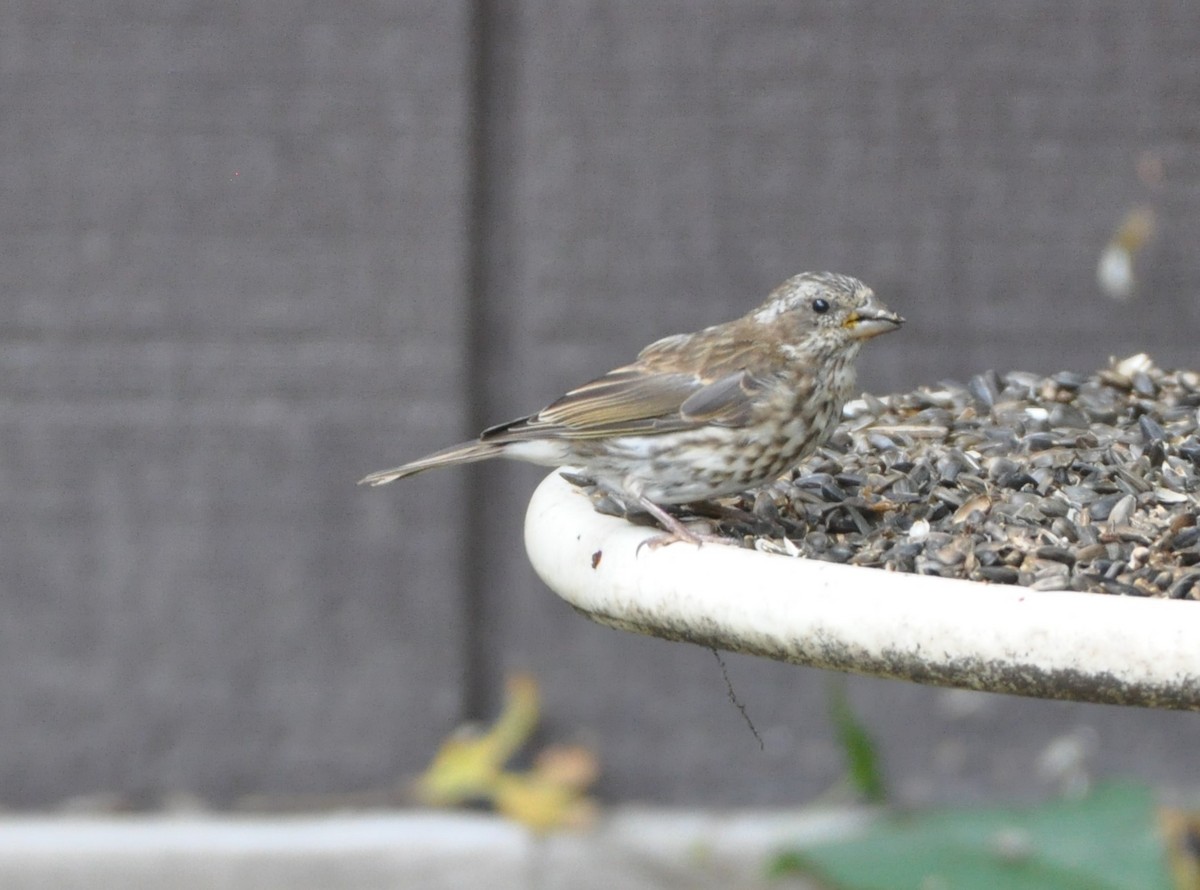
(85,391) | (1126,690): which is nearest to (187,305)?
(85,391)

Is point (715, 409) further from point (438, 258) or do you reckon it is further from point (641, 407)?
point (438, 258)

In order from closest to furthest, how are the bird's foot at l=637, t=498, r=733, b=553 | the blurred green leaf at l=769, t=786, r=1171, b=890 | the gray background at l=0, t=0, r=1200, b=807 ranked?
the bird's foot at l=637, t=498, r=733, b=553, the blurred green leaf at l=769, t=786, r=1171, b=890, the gray background at l=0, t=0, r=1200, b=807

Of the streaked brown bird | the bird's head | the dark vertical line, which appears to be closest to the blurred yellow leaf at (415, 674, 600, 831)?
the dark vertical line

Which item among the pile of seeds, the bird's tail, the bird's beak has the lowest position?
the bird's tail

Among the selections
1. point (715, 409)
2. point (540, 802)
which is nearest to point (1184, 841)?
point (540, 802)

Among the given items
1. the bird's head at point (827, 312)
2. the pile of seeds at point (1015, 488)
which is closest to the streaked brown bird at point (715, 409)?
the bird's head at point (827, 312)

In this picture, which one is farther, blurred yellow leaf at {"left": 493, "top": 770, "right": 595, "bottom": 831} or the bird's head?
blurred yellow leaf at {"left": 493, "top": 770, "right": 595, "bottom": 831}

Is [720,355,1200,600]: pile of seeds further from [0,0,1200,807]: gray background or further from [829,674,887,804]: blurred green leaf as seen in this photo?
[829,674,887,804]: blurred green leaf
